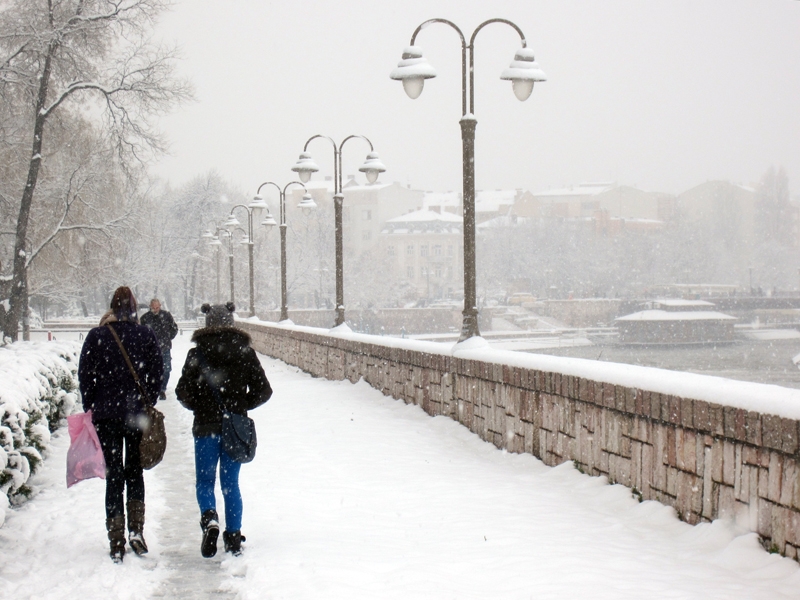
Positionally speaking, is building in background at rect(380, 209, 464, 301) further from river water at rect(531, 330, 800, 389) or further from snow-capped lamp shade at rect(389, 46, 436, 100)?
snow-capped lamp shade at rect(389, 46, 436, 100)

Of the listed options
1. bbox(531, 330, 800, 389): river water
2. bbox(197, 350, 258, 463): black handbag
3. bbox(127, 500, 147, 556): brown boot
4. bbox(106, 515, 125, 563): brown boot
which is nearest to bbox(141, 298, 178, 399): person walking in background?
bbox(127, 500, 147, 556): brown boot

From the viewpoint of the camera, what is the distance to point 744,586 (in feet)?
16.3

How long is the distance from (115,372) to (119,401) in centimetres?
19

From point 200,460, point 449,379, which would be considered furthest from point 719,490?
point 449,379

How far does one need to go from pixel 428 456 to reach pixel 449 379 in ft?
6.82

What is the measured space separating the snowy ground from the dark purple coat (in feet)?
3.25

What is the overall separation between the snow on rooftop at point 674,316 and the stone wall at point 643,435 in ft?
216

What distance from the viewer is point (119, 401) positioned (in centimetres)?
582

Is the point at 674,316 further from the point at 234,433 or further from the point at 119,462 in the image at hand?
the point at 119,462

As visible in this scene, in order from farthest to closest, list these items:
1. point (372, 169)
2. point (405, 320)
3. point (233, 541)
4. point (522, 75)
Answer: point (405, 320) → point (372, 169) → point (522, 75) → point (233, 541)

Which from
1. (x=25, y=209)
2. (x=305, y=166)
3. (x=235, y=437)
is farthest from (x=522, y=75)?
(x=25, y=209)

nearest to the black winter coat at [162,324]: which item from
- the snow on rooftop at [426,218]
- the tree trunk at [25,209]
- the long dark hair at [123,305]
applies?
the tree trunk at [25,209]

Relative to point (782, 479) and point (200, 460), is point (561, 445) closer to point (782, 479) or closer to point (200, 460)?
point (782, 479)

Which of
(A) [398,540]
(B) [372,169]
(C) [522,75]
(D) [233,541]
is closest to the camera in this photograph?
(D) [233,541]
